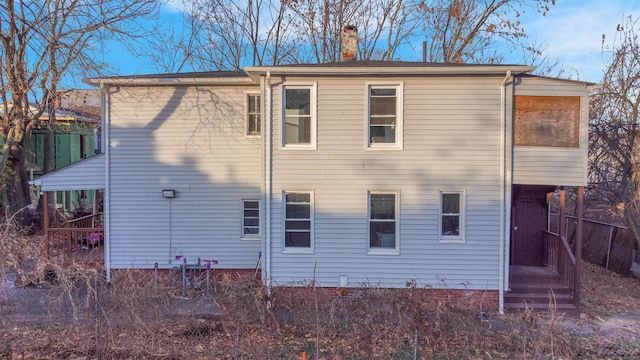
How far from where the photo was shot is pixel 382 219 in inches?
363

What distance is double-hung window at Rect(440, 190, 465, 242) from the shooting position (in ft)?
29.9

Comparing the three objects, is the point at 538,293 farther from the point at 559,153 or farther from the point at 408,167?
the point at 408,167

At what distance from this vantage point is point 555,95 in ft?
29.4

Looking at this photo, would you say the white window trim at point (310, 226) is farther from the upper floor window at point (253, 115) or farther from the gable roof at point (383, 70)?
the gable roof at point (383, 70)

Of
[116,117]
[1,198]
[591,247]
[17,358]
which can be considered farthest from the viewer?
[1,198]

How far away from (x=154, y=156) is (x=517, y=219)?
31.8ft

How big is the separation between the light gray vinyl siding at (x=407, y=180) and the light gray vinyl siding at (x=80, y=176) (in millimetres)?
4726

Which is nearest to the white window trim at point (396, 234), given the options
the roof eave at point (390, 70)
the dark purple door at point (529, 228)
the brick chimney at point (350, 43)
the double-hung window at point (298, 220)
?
the double-hung window at point (298, 220)

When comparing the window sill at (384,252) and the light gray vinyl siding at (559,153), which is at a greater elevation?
the light gray vinyl siding at (559,153)

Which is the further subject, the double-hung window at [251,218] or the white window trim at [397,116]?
the double-hung window at [251,218]

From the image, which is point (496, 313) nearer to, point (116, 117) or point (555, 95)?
point (555, 95)

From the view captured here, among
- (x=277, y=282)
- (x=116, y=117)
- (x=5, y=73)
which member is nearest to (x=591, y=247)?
(x=277, y=282)

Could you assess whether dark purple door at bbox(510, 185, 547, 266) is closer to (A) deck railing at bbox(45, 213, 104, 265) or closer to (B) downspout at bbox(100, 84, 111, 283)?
(B) downspout at bbox(100, 84, 111, 283)

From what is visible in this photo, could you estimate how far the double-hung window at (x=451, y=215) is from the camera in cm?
912
